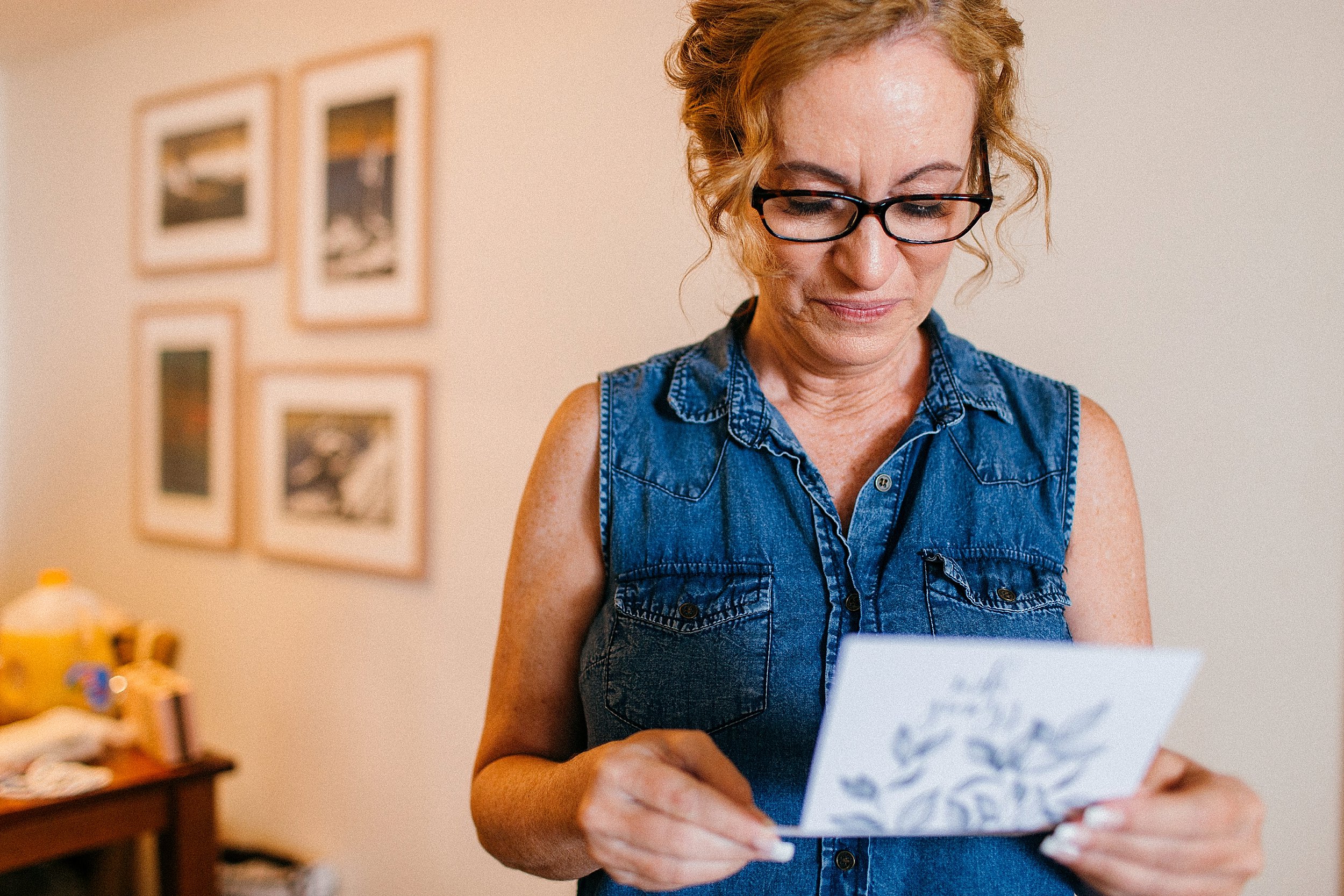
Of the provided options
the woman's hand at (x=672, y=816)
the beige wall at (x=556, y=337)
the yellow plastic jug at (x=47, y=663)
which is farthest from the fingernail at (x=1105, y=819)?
the yellow plastic jug at (x=47, y=663)

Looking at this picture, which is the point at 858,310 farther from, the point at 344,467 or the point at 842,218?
the point at 344,467

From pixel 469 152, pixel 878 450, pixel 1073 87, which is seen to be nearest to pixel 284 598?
pixel 469 152

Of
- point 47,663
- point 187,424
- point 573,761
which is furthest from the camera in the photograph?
point 187,424

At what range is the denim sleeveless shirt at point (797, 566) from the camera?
2.83ft

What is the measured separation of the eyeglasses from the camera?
2.71 ft

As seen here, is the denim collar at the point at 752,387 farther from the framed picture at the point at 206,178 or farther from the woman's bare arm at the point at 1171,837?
the framed picture at the point at 206,178

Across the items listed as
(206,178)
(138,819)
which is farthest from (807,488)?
(206,178)

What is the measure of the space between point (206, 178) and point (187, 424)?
665mm

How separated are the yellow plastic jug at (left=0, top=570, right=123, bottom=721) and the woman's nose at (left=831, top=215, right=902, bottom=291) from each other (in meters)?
2.02

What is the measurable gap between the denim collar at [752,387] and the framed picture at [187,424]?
1.91 meters

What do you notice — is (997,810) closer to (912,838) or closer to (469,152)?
(912,838)

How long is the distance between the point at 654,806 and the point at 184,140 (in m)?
2.56

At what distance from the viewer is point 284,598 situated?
244 cm

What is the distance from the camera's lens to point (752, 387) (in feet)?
3.17
